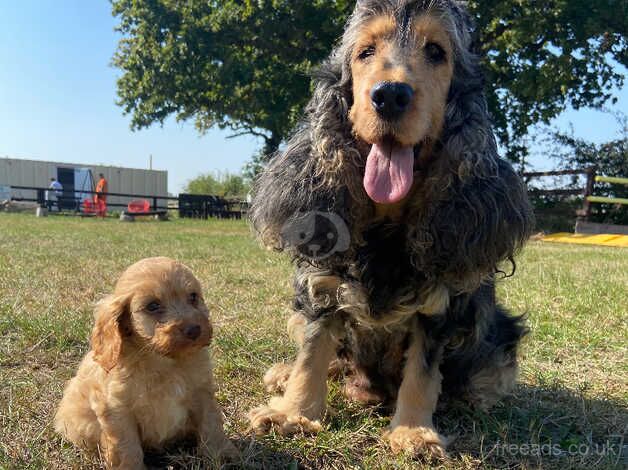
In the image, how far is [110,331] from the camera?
2092 millimetres

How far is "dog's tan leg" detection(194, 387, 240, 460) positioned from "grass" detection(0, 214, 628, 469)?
7 centimetres

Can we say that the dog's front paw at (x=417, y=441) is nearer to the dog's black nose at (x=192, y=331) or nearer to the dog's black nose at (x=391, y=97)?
the dog's black nose at (x=192, y=331)

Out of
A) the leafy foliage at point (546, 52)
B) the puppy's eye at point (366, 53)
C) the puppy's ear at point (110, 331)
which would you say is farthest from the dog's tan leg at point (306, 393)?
the leafy foliage at point (546, 52)

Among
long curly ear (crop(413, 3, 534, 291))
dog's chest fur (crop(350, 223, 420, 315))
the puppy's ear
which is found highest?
long curly ear (crop(413, 3, 534, 291))

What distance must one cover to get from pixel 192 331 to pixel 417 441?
1.11 m

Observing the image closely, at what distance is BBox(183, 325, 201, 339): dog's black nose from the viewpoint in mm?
2068

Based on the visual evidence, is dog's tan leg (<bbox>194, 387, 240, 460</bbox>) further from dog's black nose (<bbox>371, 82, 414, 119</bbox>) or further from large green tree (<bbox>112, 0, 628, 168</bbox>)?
large green tree (<bbox>112, 0, 628, 168</bbox>)

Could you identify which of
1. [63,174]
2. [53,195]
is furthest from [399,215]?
[63,174]

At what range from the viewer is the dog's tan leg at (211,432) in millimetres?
2152

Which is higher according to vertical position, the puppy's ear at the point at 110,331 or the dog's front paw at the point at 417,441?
the puppy's ear at the point at 110,331

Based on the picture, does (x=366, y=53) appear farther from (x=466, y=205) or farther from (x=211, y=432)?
(x=211, y=432)

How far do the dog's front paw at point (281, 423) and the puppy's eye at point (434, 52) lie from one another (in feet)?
5.82

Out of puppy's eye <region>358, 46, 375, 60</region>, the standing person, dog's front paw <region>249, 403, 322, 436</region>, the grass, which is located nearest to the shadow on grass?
the grass

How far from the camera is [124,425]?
6.66ft
